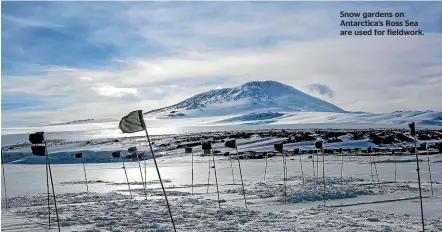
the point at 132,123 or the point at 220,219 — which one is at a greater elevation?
the point at 132,123

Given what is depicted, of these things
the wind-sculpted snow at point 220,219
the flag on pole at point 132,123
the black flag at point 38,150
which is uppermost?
the flag on pole at point 132,123

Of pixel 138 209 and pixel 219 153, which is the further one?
pixel 219 153

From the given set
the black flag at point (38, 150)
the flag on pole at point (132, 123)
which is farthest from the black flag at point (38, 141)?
the flag on pole at point (132, 123)

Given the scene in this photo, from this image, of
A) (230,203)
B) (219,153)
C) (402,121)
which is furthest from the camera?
(402,121)

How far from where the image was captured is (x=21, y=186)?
2814 centimetres

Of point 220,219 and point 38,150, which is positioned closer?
point 38,150

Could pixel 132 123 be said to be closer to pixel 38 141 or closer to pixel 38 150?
pixel 38 141

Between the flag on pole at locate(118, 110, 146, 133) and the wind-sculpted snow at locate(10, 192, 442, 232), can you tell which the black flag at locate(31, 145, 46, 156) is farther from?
the flag on pole at locate(118, 110, 146, 133)

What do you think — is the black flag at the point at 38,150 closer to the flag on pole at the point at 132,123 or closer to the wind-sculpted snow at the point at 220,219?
the wind-sculpted snow at the point at 220,219

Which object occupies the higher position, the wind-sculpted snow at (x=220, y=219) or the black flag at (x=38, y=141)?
the black flag at (x=38, y=141)

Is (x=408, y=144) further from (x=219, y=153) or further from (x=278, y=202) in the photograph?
(x=278, y=202)

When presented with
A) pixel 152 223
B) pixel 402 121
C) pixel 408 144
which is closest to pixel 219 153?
pixel 408 144

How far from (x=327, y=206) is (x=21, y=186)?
19525mm

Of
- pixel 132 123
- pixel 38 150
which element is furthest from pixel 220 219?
pixel 38 150
